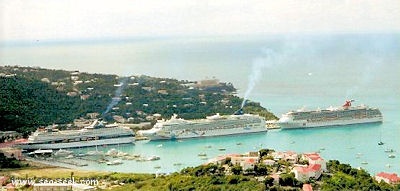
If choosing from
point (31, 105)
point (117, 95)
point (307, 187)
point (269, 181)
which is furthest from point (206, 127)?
point (307, 187)

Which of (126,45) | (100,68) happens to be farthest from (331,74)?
(126,45)

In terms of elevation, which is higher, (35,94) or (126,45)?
(126,45)

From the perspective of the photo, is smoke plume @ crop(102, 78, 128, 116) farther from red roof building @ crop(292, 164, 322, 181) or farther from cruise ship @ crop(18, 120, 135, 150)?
red roof building @ crop(292, 164, 322, 181)

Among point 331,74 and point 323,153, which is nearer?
point 323,153

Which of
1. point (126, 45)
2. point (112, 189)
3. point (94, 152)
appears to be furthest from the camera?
point (126, 45)

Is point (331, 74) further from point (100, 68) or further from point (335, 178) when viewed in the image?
point (335, 178)

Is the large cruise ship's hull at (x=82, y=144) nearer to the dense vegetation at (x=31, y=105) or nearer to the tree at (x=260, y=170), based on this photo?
the dense vegetation at (x=31, y=105)
